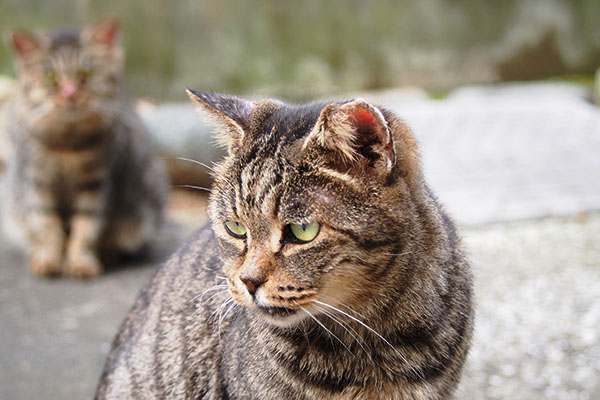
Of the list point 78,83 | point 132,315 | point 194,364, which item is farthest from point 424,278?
point 78,83

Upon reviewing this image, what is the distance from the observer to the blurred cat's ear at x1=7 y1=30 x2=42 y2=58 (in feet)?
14.6

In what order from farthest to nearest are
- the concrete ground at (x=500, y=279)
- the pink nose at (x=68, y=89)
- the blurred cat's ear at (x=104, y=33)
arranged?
the blurred cat's ear at (x=104, y=33) < the pink nose at (x=68, y=89) < the concrete ground at (x=500, y=279)

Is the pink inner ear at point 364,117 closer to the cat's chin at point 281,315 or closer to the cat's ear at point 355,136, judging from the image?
the cat's ear at point 355,136

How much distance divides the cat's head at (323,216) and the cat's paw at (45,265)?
3.38 m

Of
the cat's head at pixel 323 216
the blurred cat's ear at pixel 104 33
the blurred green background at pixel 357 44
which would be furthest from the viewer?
the blurred green background at pixel 357 44

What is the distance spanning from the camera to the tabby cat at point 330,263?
5.36 feet

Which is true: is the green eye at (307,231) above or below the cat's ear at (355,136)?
below

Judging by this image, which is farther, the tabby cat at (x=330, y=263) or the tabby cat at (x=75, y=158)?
the tabby cat at (x=75, y=158)

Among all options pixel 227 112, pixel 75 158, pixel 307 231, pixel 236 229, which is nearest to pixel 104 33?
pixel 75 158

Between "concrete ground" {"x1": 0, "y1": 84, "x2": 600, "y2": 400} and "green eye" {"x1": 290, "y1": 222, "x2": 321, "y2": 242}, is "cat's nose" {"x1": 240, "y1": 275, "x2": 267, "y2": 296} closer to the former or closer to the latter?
"green eye" {"x1": 290, "y1": 222, "x2": 321, "y2": 242}

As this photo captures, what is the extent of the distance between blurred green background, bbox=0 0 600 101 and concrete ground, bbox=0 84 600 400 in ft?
11.5

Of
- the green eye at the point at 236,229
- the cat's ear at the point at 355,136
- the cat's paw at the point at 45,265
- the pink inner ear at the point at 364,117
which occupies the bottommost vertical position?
the cat's paw at the point at 45,265

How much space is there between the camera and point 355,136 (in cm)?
159

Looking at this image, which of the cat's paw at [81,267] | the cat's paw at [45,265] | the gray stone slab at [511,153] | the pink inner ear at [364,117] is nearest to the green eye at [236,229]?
the pink inner ear at [364,117]
